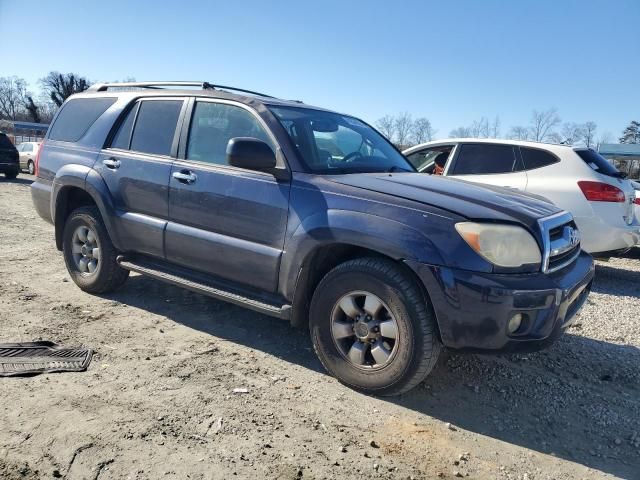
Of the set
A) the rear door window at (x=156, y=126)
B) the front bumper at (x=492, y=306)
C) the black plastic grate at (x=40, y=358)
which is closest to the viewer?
the front bumper at (x=492, y=306)

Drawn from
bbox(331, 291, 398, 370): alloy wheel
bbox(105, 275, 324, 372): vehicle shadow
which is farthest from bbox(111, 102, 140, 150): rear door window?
bbox(331, 291, 398, 370): alloy wheel

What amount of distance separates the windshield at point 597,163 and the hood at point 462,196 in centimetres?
292

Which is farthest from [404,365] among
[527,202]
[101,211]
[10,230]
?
[10,230]

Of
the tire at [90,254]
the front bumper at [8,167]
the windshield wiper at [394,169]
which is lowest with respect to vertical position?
the front bumper at [8,167]

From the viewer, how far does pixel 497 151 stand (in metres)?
6.90

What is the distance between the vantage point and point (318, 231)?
11.0 feet

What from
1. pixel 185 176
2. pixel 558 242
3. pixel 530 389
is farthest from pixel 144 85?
pixel 530 389

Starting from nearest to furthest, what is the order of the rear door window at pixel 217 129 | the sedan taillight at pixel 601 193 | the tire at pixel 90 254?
the rear door window at pixel 217 129 → the tire at pixel 90 254 → the sedan taillight at pixel 601 193

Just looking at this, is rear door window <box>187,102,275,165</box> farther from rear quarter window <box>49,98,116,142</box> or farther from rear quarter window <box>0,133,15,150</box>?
rear quarter window <box>0,133,15,150</box>

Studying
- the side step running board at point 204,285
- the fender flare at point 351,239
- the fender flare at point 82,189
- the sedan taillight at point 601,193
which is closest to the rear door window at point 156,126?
the fender flare at point 82,189

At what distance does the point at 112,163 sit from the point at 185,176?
98 cm

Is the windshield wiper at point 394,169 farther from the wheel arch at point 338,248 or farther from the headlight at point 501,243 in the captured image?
the headlight at point 501,243

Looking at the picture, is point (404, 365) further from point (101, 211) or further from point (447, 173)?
point (447, 173)

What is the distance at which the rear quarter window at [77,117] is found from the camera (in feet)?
16.6
